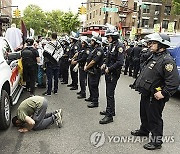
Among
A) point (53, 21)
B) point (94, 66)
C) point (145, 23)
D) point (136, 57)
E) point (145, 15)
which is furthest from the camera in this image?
point (53, 21)

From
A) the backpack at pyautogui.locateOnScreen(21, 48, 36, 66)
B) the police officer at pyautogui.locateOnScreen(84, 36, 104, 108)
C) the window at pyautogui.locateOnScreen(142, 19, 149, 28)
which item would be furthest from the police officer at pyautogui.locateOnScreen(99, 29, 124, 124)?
the window at pyautogui.locateOnScreen(142, 19, 149, 28)

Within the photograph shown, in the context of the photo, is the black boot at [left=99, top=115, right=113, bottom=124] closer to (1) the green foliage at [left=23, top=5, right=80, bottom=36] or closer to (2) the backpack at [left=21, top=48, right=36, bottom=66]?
(2) the backpack at [left=21, top=48, right=36, bottom=66]

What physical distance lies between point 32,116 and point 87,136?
1.07 metres

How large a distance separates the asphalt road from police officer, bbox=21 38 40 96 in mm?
1036

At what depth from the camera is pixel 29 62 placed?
6586 millimetres

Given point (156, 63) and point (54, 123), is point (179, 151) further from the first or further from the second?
point (54, 123)

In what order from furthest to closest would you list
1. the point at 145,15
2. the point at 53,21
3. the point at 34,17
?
the point at 53,21 < the point at 34,17 < the point at 145,15

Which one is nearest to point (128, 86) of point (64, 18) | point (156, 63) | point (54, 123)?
point (54, 123)

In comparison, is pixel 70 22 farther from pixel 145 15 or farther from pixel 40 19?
pixel 40 19

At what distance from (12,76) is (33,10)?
78552mm

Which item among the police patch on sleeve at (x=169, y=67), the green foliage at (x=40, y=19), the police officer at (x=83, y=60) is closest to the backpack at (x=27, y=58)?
the police officer at (x=83, y=60)

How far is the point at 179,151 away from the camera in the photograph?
13.5 feet

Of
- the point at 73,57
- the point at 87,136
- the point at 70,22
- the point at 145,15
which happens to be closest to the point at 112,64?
the point at 87,136

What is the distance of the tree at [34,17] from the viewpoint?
7325 cm
